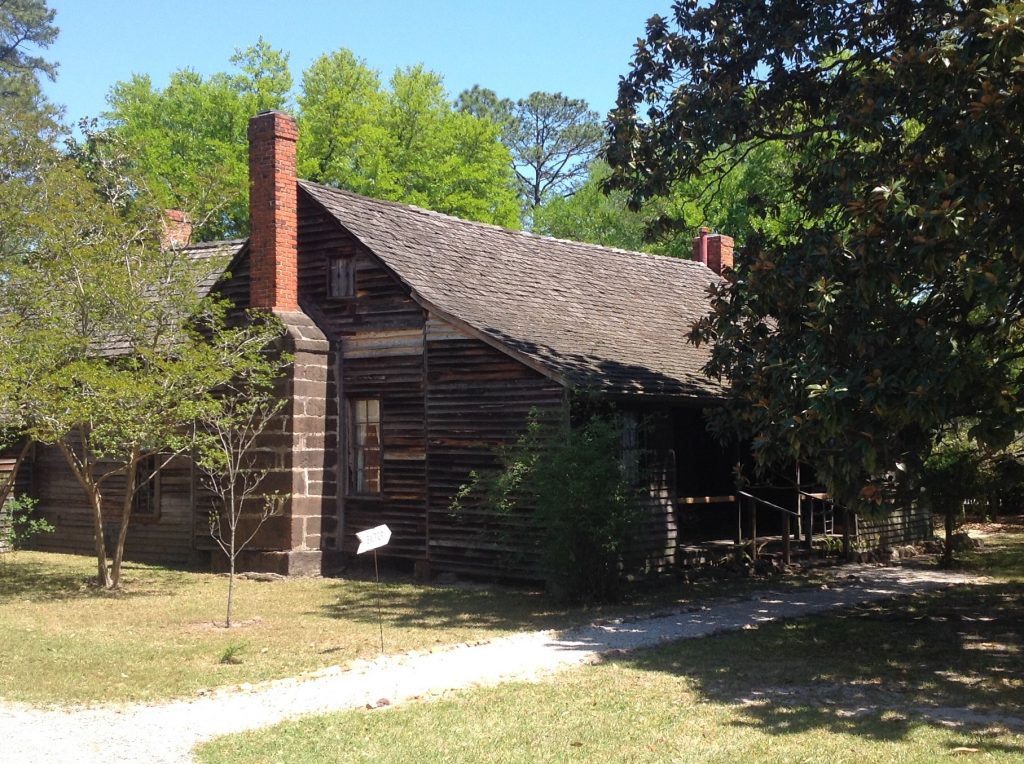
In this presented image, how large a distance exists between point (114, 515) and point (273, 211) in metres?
7.69

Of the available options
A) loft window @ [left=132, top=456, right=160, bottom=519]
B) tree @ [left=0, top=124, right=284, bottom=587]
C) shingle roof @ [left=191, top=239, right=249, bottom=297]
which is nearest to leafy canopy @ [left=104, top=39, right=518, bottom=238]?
shingle roof @ [left=191, top=239, right=249, bottom=297]

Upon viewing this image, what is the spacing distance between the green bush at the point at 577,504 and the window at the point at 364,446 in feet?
12.3

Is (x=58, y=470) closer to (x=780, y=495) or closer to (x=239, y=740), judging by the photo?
(x=780, y=495)

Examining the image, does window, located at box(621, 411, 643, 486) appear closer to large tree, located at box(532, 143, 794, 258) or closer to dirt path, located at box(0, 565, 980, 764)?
dirt path, located at box(0, 565, 980, 764)

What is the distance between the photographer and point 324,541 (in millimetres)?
19078

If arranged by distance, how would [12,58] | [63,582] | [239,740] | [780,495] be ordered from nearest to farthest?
[239,740] → [63,582] → [780,495] → [12,58]

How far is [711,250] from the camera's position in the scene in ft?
98.2

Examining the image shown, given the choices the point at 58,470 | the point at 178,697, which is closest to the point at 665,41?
the point at 178,697

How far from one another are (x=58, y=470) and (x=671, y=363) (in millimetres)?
13158

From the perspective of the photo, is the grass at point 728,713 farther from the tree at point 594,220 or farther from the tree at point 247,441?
the tree at point 594,220

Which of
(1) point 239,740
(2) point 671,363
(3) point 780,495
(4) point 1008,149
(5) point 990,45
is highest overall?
(5) point 990,45

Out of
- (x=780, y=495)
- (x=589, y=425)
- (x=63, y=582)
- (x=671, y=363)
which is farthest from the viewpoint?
(x=780, y=495)

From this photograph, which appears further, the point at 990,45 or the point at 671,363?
the point at 671,363

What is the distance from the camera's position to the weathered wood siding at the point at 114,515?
2088 centimetres
